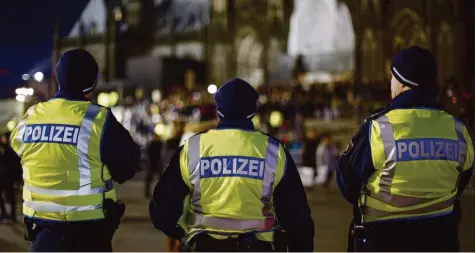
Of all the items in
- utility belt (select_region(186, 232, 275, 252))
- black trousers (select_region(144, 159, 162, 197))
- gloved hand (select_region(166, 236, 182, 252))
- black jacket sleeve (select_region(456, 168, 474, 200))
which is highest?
black jacket sleeve (select_region(456, 168, 474, 200))

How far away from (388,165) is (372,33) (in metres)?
38.2

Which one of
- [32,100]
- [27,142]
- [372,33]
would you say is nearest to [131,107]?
[32,100]

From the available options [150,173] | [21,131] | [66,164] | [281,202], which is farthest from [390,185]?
[150,173]

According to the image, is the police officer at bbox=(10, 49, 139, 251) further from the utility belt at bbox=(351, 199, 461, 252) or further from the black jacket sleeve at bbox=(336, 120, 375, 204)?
→ the utility belt at bbox=(351, 199, 461, 252)

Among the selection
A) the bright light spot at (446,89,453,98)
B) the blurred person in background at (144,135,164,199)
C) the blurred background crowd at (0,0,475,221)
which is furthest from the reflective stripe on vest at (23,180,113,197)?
the bright light spot at (446,89,453,98)

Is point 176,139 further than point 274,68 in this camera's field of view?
No

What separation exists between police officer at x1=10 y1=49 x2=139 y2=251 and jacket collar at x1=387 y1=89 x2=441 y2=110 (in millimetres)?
1559

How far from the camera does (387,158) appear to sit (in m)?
3.28

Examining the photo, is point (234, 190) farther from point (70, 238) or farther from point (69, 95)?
point (69, 95)

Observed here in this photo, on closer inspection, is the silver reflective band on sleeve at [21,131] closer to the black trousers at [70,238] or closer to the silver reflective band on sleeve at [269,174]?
the black trousers at [70,238]

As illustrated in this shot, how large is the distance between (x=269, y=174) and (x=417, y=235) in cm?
93

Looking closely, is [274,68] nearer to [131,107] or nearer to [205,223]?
[131,107]

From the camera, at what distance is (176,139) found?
14.5 meters

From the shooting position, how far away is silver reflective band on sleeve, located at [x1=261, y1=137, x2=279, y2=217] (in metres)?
3.10
